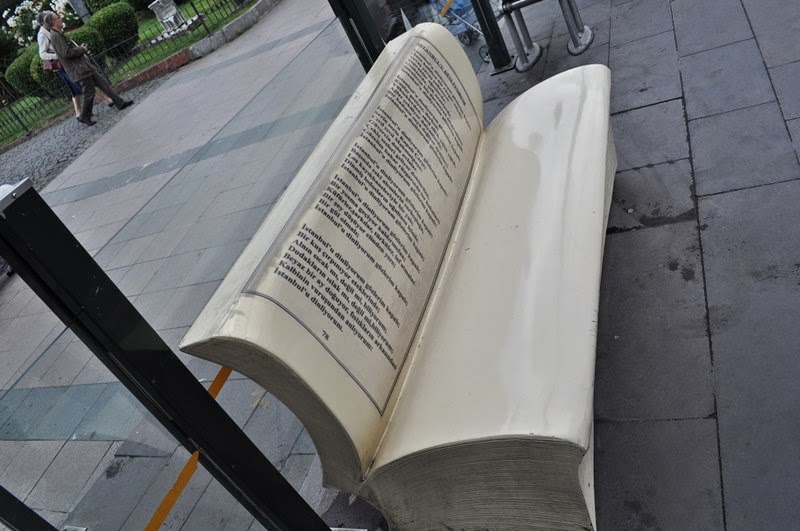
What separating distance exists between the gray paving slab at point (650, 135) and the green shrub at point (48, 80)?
513 inches

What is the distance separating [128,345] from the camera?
1588mm

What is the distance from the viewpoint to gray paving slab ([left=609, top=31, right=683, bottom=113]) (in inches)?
167

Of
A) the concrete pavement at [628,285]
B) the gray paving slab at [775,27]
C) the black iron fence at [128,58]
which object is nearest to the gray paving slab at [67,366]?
the concrete pavement at [628,285]

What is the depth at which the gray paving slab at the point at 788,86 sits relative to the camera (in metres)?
3.50

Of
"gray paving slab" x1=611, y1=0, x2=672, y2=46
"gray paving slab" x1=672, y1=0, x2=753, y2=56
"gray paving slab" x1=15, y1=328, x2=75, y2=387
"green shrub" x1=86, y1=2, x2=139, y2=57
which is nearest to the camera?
"gray paving slab" x1=15, y1=328, x2=75, y2=387

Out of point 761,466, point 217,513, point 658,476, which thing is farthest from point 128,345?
point 761,466

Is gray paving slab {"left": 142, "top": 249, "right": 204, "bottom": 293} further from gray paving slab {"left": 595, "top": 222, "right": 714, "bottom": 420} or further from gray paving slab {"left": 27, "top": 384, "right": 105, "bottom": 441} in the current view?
gray paving slab {"left": 595, "top": 222, "right": 714, "bottom": 420}

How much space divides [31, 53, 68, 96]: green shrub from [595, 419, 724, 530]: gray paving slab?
14.4 meters

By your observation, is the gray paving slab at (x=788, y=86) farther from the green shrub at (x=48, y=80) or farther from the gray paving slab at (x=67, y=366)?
the green shrub at (x=48, y=80)

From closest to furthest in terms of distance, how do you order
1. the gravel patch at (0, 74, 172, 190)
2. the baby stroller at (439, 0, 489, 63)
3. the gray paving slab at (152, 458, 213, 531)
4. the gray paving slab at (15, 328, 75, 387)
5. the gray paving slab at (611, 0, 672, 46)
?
the gray paving slab at (15, 328, 75, 387) → the gray paving slab at (152, 458, 213, 531) → the gray paving slab at (611, 0, 672, 46) → the baby stroller at (439, 0, 489, 63) → the gravel patch at (0, 74, 172, 190)

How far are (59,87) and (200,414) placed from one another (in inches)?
576

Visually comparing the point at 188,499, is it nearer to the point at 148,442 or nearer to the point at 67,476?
the point at 148,442

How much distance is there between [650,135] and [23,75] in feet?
53.3

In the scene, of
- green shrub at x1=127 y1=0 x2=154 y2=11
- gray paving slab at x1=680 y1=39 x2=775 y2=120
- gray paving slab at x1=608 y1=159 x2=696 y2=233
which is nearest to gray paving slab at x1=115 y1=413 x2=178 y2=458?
gray paving slab at x1=608 y1=159 x2=696 y2=233
